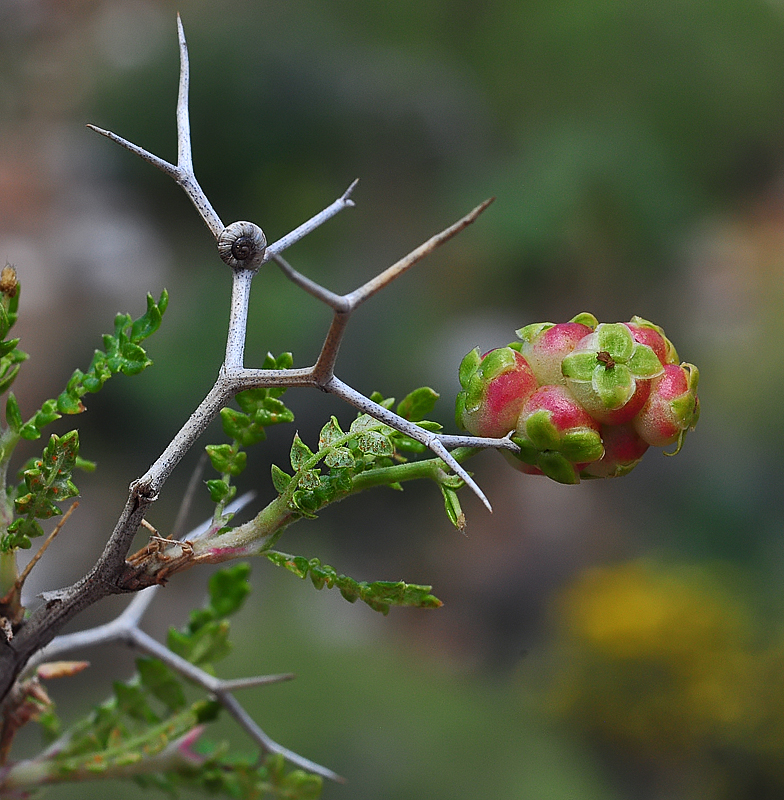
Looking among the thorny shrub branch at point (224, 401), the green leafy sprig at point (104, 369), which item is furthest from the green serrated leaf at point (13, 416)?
the thorny shrub branch at point (224, 401)

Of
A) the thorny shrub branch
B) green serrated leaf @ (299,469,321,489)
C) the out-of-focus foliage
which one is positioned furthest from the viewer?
the out-of-focus foliage

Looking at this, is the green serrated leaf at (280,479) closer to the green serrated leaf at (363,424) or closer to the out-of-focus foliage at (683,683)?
the green serrated leaf at (363,424)

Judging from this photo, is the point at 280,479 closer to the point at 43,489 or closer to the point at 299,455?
the point at 299,455

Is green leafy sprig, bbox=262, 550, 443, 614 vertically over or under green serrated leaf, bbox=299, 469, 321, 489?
under

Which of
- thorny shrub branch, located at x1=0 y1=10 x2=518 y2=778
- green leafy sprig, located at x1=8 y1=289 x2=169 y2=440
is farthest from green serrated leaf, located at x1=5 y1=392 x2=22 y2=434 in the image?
thorny shrub branch, located at x1=0 y1=10 x2=518 y2=778

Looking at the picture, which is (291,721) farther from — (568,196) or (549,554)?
(568,196)

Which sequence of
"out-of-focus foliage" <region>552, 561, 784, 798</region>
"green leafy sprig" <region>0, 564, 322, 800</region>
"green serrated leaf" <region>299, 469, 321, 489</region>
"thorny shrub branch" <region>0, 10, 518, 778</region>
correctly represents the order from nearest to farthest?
1. "thorny shrub branch" <region>0, 10, 518, 778</region>
2. "green serrated leaf" <region>299, 469, 321, 489</region>
3. "green leafy sprig" <region>0, 564, 322, 800</region>
4. "out-of-focus foliage" <region>552, 561, 784, 798</region>

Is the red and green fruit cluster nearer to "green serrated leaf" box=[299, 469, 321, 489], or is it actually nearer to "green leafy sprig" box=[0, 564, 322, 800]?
"green serrated leaf" box=[299, 469, 321, 489]

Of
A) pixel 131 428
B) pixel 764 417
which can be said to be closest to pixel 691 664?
pixel 764 417
